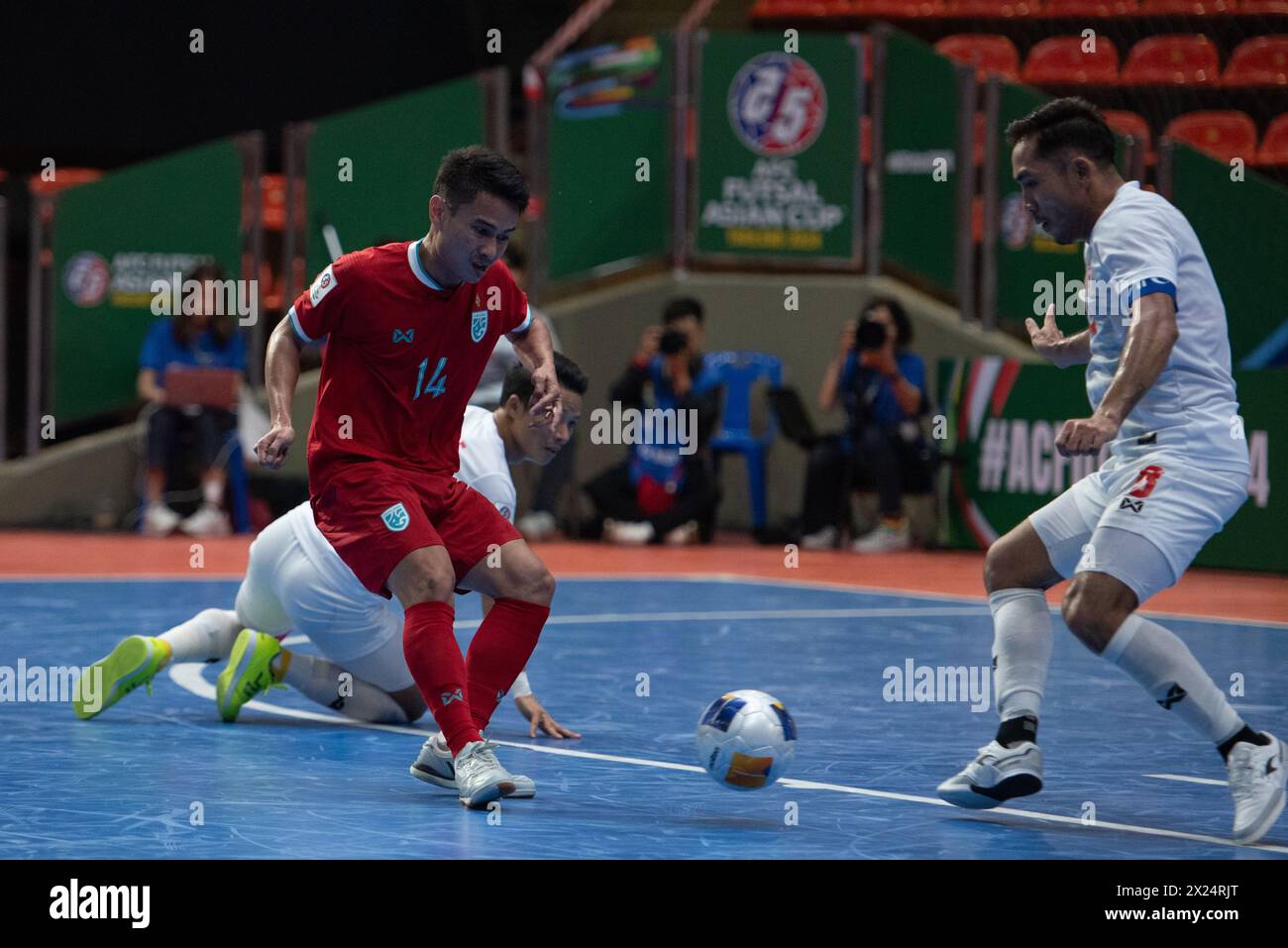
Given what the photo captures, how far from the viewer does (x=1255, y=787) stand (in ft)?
16.5

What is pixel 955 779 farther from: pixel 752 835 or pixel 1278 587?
pixel 1278 587

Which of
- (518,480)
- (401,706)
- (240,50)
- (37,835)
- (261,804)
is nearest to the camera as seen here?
(37,835)

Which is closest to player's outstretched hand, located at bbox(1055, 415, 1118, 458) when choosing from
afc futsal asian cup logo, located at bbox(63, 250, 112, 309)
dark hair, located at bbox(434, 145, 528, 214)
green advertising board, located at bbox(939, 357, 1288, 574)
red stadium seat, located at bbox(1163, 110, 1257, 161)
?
dark hair, located at bbox(434, 145, 528, 214)

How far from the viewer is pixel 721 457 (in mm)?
16688

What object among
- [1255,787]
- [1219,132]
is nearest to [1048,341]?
[1255,787]

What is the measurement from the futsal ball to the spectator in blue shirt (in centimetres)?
1092

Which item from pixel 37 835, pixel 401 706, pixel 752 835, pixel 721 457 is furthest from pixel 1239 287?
pixel 37 835

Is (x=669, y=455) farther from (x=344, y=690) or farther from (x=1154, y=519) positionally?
(x=1154, y=519)

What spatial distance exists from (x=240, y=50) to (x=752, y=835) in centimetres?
1795

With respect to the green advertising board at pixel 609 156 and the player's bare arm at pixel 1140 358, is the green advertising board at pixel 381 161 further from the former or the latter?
the player's bare arm at pixel 1140 358

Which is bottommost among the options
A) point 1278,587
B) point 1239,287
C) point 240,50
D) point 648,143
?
point 1278,587

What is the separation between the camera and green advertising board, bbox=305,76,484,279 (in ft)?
55.3

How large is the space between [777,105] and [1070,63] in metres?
4.22

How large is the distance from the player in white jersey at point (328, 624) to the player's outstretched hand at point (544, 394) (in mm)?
250
